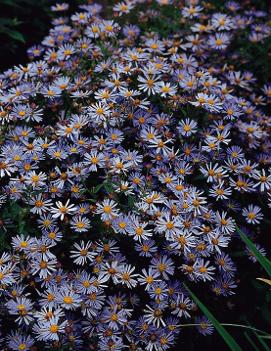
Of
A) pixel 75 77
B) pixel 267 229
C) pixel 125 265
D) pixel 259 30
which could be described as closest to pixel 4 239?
pixel 125 265

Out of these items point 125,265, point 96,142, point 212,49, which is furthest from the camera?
point 212,49

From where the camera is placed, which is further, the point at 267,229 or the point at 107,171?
the point at 267,229

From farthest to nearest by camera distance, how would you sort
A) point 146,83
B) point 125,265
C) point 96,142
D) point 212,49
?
point 212,49
point 146,83
point 96,142
point 125,265

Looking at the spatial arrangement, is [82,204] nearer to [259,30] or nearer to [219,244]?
[219,244]

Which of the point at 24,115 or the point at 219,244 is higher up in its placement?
the point at 24,115

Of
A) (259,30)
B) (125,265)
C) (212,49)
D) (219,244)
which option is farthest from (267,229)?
(259,30)

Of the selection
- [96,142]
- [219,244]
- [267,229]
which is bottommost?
[267,229]
